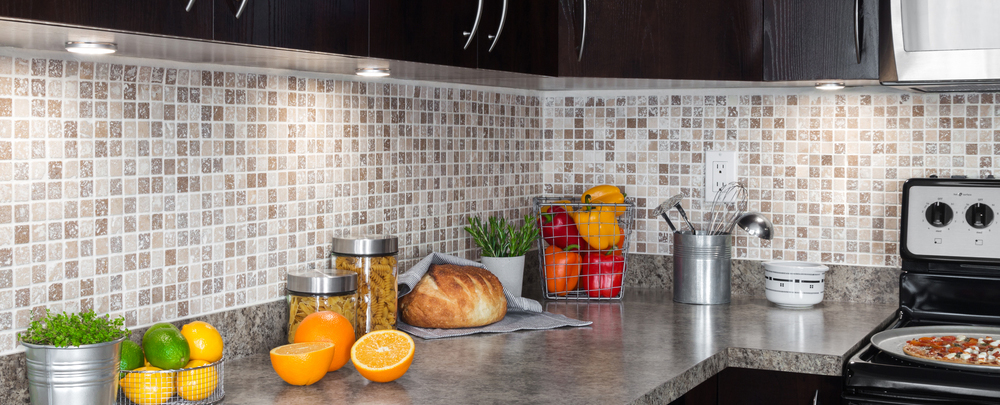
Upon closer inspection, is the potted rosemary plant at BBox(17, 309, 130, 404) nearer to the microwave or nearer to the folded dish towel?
the folded dish towel

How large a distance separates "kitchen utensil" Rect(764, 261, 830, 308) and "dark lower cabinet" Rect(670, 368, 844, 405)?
438 mm

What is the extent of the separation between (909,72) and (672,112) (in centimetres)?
69

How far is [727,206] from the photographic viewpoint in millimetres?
2410

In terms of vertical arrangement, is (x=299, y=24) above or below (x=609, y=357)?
above

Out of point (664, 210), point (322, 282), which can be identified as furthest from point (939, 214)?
point (322, 282)

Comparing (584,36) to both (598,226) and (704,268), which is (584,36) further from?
(704,268)

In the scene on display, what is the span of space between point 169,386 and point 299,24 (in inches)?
20.6

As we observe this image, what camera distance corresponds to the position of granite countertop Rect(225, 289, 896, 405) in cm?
138

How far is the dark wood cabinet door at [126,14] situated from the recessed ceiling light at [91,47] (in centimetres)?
14

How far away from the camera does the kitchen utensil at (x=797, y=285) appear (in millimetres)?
2152

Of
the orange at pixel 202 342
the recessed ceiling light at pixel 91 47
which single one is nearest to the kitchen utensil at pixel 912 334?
the orange at pixel 202 342

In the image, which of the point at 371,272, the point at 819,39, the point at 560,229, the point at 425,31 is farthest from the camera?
the point at 560,229

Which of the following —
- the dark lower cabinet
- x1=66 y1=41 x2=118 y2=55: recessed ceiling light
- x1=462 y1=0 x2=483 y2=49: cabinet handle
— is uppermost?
x1=462 y1=0 x2=483 y2=49: cabinet handle

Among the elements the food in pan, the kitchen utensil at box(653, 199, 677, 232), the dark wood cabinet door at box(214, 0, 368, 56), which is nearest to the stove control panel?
the food in pan
